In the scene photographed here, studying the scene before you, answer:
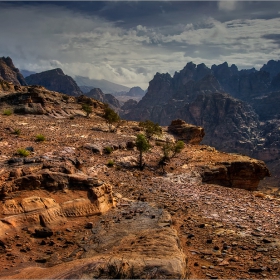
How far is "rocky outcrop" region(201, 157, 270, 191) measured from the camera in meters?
29.6

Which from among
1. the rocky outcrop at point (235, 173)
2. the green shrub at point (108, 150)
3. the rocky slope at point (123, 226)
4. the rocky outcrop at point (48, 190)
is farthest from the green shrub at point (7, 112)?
the rocky outcrop at point (235, 173)

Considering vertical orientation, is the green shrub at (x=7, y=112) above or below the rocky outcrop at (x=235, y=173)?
above

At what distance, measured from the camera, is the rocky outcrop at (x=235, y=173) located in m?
29.6

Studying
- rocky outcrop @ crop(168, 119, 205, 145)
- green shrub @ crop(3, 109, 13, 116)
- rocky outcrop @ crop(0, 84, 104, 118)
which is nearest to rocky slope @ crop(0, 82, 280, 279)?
green shrub @ crop(3, 109, 13, 116)

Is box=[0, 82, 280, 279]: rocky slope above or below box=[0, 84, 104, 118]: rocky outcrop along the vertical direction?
below

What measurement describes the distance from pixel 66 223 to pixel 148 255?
5.40 metres

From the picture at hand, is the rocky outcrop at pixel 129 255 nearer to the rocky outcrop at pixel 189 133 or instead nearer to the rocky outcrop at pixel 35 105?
the rocky outcrop at pixel 35 105

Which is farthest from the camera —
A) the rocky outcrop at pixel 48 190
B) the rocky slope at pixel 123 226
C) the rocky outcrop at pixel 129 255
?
the rocky outcrop at pixel 48 190

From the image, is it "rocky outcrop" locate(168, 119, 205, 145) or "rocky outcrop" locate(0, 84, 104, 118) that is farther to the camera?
"rocky outcrop" locate(168, 119, 205, 145)

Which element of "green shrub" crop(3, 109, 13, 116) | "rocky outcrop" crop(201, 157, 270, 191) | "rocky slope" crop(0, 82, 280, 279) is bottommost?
"rocky outcrop" crop(201, 157, 270, 191)

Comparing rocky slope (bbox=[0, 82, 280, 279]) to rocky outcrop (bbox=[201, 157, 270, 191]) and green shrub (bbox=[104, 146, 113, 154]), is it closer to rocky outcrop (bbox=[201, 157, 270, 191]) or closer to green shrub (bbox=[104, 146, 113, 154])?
green shrub (bbox=[104, 146, 113, 154])

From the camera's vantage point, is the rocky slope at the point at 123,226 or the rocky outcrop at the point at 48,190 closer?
the rocky slope at the point at 123,226

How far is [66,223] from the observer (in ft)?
42.9

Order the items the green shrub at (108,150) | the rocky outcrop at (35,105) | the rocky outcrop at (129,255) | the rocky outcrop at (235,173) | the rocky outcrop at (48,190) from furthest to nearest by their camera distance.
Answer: the rocky outcrop at (35,105) → the green shrub at (108,150) → the rocky outcrop at (235,173) → the rocky outcrop at (48,190) → the rocky outcrop at (129,255)
